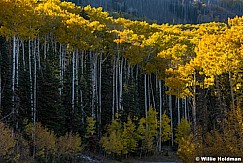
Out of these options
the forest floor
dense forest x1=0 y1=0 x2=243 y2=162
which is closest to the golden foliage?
dense forest x1=0 y1=0 x2=243 y2=162

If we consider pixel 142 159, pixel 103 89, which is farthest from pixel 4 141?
pixel 103 89

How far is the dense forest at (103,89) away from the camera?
19359 mm

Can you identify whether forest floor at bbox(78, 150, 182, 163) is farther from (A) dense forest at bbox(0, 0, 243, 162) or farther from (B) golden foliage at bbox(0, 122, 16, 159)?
(B) golden foliage at bbox(0, 122, 16, 159)

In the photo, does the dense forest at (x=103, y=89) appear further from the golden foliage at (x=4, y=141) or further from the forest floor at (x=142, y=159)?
the forest floor at (x=142, y=159)

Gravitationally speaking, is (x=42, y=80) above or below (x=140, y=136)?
above

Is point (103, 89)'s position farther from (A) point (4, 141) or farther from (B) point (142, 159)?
(A) point (4, 141)

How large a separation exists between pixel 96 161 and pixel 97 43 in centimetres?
1136

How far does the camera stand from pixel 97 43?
35.5m

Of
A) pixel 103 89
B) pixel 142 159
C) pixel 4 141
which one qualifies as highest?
pixel 103 89

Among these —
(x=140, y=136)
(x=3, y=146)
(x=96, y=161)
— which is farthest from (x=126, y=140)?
(x=3, y=146)

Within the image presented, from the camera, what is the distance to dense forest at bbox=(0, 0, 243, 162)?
1936cm

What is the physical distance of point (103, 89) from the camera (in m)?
43.4


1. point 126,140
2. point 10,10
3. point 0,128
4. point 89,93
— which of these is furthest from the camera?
point 89,93

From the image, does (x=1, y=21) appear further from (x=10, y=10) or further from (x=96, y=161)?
(x=96, y=161)
